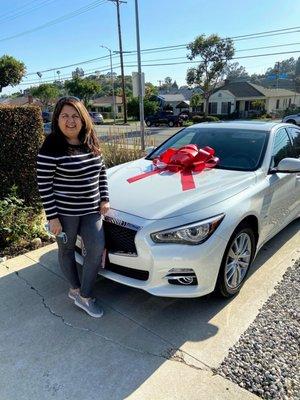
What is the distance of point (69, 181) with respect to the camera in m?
2.85

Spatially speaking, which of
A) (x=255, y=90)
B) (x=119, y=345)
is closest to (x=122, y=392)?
(x=119, y=345)

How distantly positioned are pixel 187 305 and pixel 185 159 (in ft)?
4.77

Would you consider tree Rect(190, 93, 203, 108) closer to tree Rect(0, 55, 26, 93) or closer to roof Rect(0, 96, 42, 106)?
roof Rect(0, 96, 42, 106)

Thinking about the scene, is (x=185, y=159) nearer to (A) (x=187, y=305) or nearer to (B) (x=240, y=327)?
(A) (x=187, y=305)

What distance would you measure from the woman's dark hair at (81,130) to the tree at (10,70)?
36.7 metres

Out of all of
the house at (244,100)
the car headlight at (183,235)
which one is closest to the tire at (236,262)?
the car headlight at (183,235)

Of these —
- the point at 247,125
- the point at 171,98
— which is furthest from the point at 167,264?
the point at 171,98

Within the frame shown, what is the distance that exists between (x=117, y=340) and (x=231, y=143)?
8.13 ft

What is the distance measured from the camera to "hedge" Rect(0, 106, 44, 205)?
16.7ft

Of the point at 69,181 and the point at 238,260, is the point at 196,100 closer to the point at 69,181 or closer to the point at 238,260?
the point at 238,260

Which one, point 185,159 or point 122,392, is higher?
point 185,159

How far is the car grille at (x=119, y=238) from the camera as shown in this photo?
295 centimetres

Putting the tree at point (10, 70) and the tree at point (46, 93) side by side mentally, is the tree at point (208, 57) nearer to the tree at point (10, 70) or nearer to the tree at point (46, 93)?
the tree at point (10, 70)

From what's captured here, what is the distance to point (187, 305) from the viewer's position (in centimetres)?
332
